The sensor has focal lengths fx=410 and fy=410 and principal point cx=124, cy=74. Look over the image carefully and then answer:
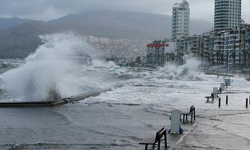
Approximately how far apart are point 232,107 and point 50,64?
15997 mm

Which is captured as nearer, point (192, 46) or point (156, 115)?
point (156, 115)

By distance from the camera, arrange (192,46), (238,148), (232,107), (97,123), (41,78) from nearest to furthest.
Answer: (238,148)
(97,123)
(232,107)
(41,78)
(192,46)

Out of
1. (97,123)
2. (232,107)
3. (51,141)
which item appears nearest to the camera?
(51,141)

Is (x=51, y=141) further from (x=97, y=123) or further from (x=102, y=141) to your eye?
(x=97, y=123)

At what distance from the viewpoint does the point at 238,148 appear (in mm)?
12828

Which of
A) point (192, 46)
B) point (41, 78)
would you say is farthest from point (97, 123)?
point (192, 46)

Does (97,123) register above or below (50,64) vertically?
below

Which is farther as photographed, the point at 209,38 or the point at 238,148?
the point at 209,38

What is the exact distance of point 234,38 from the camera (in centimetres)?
13112

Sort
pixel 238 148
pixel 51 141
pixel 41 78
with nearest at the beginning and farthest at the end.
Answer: pixel 238 148 → pixel 51 141 → pixel 41 78

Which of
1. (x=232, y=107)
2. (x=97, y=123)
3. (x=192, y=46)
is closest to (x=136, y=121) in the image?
(x=97, y=123)

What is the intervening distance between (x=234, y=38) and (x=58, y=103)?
113128 millimetres

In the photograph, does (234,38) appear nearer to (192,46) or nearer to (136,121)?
(192,46)

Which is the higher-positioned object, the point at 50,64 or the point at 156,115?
the point at 50,64
